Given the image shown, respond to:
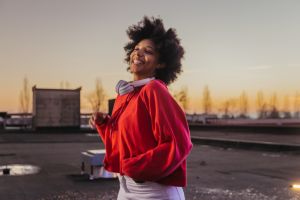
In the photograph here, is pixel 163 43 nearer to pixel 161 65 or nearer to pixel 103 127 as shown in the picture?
pixel 161 65

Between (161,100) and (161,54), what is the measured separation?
1.47ft

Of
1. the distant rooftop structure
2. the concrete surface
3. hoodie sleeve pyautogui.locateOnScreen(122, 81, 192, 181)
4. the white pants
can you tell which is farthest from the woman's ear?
the distant rooftop structure

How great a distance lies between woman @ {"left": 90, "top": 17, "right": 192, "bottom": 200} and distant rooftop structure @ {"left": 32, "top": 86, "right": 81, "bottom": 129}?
113 feet

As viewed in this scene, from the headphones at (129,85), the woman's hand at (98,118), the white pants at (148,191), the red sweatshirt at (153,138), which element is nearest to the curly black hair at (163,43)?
the headphones at (129,85)

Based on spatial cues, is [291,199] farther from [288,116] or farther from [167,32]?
[288,116]

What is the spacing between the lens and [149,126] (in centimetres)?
252

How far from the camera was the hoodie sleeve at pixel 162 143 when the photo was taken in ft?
7.90

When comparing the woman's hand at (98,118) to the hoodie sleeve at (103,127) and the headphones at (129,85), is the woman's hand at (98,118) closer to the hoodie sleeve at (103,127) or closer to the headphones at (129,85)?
the hoodie sleeve at (103,127)

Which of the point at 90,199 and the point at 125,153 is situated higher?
the point at 125,153

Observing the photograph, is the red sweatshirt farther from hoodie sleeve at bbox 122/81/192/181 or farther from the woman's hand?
the woman's hand

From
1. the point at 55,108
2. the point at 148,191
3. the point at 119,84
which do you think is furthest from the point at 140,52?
the point at 55,108

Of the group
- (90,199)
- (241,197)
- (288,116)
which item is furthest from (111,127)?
(288,116)

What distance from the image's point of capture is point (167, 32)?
2906mm

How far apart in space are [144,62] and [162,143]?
59 cm
